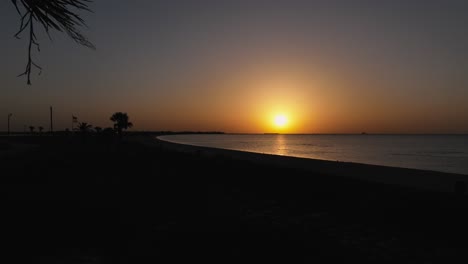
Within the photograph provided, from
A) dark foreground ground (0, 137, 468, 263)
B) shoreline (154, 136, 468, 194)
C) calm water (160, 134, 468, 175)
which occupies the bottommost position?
calm water (160, 134, 468, 175)

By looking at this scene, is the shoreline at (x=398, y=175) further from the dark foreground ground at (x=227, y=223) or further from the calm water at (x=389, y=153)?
the calm water at (x=389, y=153)

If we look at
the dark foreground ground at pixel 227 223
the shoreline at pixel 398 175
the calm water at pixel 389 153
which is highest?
the dark foreground ground at pixel 227 223

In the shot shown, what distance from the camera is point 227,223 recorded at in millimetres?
8070

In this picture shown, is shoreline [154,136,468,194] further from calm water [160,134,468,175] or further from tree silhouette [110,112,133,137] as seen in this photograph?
tree silhouette [110,112,133,137]

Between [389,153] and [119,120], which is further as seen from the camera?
[119,120]

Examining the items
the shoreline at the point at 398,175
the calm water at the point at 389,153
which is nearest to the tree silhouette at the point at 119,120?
the calm water at the point at 389,153

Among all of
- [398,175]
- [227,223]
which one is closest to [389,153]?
[398,175]

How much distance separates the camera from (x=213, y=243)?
655cm

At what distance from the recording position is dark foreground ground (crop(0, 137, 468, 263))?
5.95 metres

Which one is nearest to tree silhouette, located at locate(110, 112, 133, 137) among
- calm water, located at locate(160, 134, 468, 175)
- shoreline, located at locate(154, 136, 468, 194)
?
calm water, located at locate(160, 134, 468, 175)

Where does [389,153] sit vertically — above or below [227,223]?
below

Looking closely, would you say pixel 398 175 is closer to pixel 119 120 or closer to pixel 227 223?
pixel 227 223

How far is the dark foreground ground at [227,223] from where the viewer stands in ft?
19.5

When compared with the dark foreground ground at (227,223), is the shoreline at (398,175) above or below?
below
